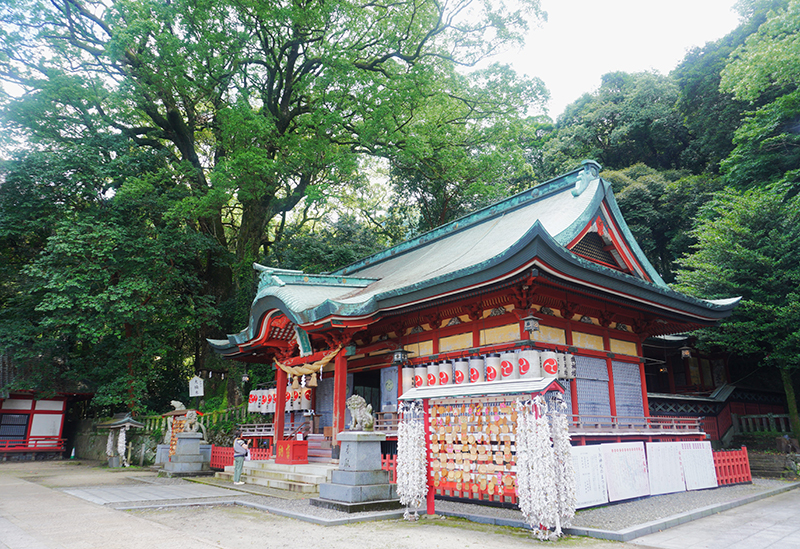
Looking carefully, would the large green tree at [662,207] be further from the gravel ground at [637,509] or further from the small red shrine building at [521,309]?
the gravel ground at [637,509]

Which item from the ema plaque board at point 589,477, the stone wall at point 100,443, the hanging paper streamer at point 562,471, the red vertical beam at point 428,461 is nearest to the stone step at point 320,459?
the red vertical beam at point 428,461

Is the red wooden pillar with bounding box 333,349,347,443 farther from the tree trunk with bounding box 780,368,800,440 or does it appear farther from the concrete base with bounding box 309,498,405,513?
the tree trunk with bounding box 780,368,800,440

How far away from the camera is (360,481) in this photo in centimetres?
848

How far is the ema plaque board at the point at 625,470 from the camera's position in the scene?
798 centimetres

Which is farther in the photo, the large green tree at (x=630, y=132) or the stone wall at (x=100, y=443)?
the large green tree at (x=630, y=132)

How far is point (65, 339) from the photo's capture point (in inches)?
882

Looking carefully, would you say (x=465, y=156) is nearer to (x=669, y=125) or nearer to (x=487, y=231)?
(x=487, y=231)

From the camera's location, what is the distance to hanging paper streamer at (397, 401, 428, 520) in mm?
7637

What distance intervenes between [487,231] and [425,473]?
9.00 meters

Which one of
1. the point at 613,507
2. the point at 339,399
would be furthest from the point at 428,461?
the point at 339,399

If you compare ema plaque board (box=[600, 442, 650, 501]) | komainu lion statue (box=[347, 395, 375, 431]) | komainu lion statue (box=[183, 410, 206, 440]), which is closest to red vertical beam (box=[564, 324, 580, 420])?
ema plaque board (box=[600, 442, 650, 501])

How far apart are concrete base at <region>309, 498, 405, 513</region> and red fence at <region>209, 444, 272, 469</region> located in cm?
651

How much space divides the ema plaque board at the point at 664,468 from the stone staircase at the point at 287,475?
21.7 ft

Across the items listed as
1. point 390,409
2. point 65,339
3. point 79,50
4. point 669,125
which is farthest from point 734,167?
point 65,339
